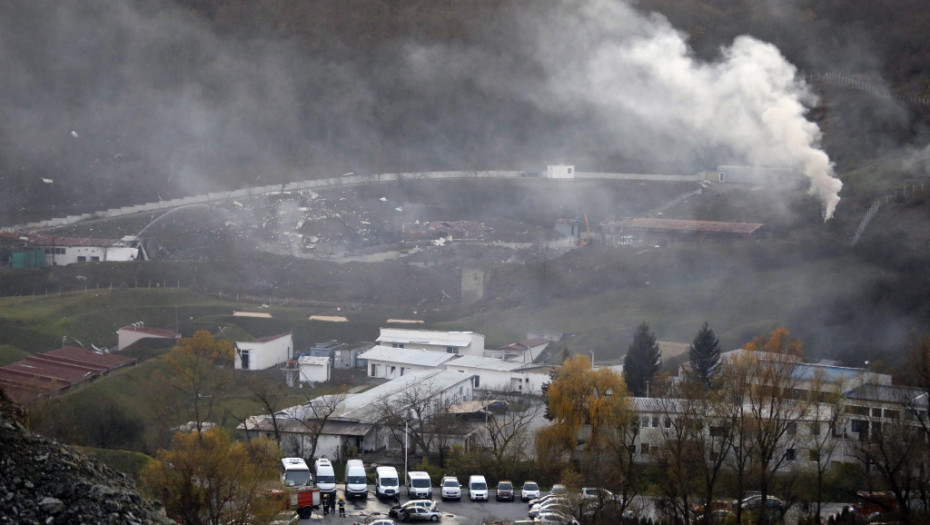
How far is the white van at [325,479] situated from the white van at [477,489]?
6.11ft

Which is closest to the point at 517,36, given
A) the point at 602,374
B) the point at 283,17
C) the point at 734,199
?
the point at 283,17

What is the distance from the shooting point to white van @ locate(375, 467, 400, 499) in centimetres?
1522

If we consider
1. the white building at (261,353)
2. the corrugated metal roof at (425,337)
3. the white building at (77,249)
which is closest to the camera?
the white building at (261,353)

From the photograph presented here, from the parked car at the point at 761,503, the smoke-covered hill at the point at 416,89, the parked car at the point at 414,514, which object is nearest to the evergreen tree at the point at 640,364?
the parked car at the point at 761,503

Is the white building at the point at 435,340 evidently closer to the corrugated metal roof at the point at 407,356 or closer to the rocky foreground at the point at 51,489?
the corrugated metal roof at the point at 407,356

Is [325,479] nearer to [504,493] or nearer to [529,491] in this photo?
[504,493]

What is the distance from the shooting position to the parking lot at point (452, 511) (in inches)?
556

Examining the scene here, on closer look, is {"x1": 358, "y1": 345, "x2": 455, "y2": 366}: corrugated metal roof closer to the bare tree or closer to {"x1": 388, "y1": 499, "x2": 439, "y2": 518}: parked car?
the bare tree

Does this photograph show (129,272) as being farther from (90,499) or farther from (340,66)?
(340,66)

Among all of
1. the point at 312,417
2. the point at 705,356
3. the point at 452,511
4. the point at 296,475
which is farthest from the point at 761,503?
the point at 312,417

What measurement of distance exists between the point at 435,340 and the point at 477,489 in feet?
38.1

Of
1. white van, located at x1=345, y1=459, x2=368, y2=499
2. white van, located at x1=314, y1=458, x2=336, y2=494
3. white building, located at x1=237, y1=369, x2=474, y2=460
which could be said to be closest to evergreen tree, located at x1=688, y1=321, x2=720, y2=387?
white building, located at x1=237, y1=369, x2=474, y2=460

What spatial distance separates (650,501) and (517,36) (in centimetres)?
5062

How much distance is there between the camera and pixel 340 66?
63.0m
